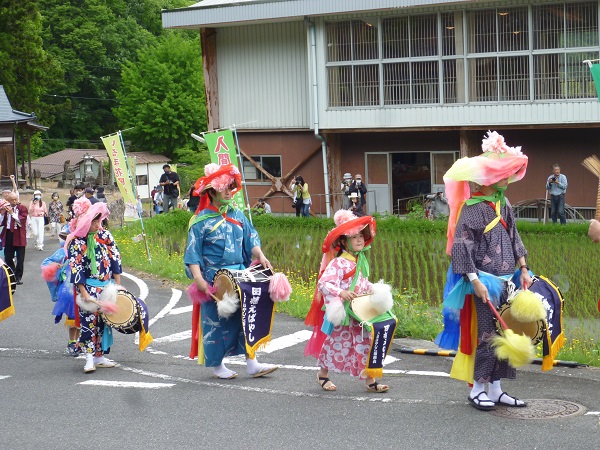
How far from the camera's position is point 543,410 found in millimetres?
7363

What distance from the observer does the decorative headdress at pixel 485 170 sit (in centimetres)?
Result: 743

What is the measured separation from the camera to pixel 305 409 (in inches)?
308

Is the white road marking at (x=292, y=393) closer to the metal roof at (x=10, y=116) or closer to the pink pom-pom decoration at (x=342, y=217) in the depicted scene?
the pink pom-pom decoration at (x=342, y=217)

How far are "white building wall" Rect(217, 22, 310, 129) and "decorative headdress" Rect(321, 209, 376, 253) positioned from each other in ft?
74.2

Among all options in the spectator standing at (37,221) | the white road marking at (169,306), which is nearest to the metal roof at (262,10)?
the spectator standing at (37,221)

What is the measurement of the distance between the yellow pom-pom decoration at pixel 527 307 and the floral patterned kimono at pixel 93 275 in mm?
4302

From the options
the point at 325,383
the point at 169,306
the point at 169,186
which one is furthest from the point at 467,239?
the point at 169,186

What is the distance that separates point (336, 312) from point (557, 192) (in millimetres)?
16637

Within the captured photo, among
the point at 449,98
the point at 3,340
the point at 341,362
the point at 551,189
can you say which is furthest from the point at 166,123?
the point at 341,362

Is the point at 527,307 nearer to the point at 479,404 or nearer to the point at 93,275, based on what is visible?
the point at 479,404

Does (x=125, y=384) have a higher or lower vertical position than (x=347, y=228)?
lower

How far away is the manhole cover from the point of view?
284 inches

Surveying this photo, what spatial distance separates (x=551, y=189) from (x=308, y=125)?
9478 millimetres

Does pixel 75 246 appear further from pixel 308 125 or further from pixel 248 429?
pixel 308 125
